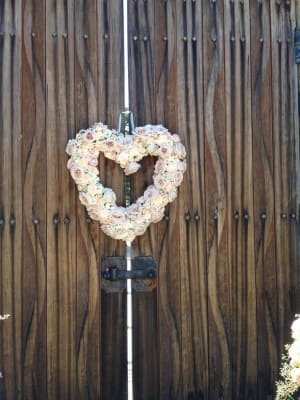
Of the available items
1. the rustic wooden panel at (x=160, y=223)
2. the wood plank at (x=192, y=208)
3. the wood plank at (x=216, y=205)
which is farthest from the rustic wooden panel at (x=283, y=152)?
the rustic wooden panel at (x=160, y=223)

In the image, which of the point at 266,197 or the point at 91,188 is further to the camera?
the point at 266,197

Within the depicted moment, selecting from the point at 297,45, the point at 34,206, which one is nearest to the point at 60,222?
the point at 34,206

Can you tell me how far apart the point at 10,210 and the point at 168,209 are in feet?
2.54

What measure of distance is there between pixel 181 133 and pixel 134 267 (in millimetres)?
712

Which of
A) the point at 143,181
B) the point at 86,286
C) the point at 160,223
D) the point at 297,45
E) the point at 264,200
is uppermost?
the point at 297,45

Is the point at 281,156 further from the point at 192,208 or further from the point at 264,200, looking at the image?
the point at 192,208

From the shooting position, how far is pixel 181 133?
3551mm

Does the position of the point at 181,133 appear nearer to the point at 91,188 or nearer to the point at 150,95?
the point at 150,95

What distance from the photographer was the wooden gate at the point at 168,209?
341 cm

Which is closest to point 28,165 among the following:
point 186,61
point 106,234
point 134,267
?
point 106,234

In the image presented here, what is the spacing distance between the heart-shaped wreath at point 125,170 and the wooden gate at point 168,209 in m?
0.07

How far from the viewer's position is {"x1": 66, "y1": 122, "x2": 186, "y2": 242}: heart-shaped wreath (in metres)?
3.40

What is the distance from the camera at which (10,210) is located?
3.40 m

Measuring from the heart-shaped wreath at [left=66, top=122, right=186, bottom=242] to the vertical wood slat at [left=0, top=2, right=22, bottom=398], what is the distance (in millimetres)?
285
